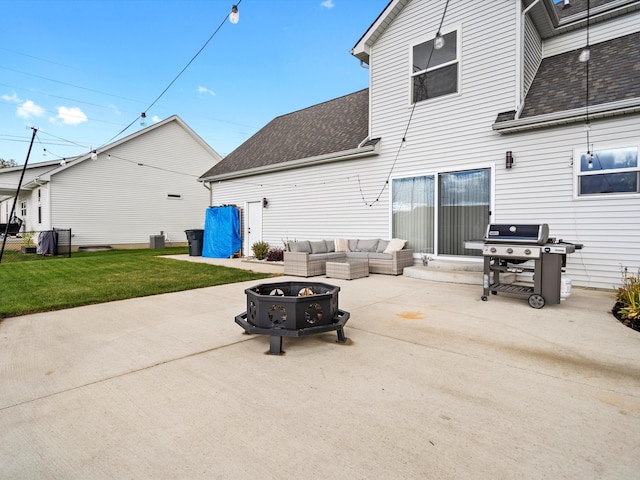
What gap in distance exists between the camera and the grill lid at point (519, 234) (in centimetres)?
470

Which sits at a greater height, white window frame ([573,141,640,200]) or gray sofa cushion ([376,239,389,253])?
white window frame ([573,141,640,200])

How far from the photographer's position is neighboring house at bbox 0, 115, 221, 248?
15.6 m

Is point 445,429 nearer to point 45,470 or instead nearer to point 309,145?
point 45,470

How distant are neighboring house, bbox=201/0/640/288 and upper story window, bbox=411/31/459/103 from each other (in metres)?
0.03

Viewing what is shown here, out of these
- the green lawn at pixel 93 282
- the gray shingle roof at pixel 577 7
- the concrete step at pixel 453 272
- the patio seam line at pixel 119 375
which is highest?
the gray shingle roof at pixel 577 7

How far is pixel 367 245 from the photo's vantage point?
9.08 m

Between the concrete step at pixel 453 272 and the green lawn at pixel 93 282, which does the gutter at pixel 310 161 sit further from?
the green lawn at pixel 93 282

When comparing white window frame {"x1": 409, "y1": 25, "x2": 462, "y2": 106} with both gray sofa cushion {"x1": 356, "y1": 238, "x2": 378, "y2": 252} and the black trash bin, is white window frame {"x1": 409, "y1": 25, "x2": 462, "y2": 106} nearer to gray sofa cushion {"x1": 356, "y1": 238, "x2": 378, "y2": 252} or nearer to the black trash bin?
gray sofa cushion {"x1": 356, "y1": 238, "x2": 378, "y2": 252}

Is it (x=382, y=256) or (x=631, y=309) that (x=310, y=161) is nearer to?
(x=382, y=256)

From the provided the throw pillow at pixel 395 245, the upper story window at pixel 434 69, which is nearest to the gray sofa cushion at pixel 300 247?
the throw pillow at pixel 395 245

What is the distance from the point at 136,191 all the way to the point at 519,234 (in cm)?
1819

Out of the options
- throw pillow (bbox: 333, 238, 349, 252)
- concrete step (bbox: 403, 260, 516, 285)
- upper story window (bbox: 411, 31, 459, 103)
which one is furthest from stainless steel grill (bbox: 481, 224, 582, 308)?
throw pillow (bbox: 333, 238, 349, 252)

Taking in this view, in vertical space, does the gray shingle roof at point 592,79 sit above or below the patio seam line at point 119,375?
above

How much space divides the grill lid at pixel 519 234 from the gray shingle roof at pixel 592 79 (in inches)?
122
